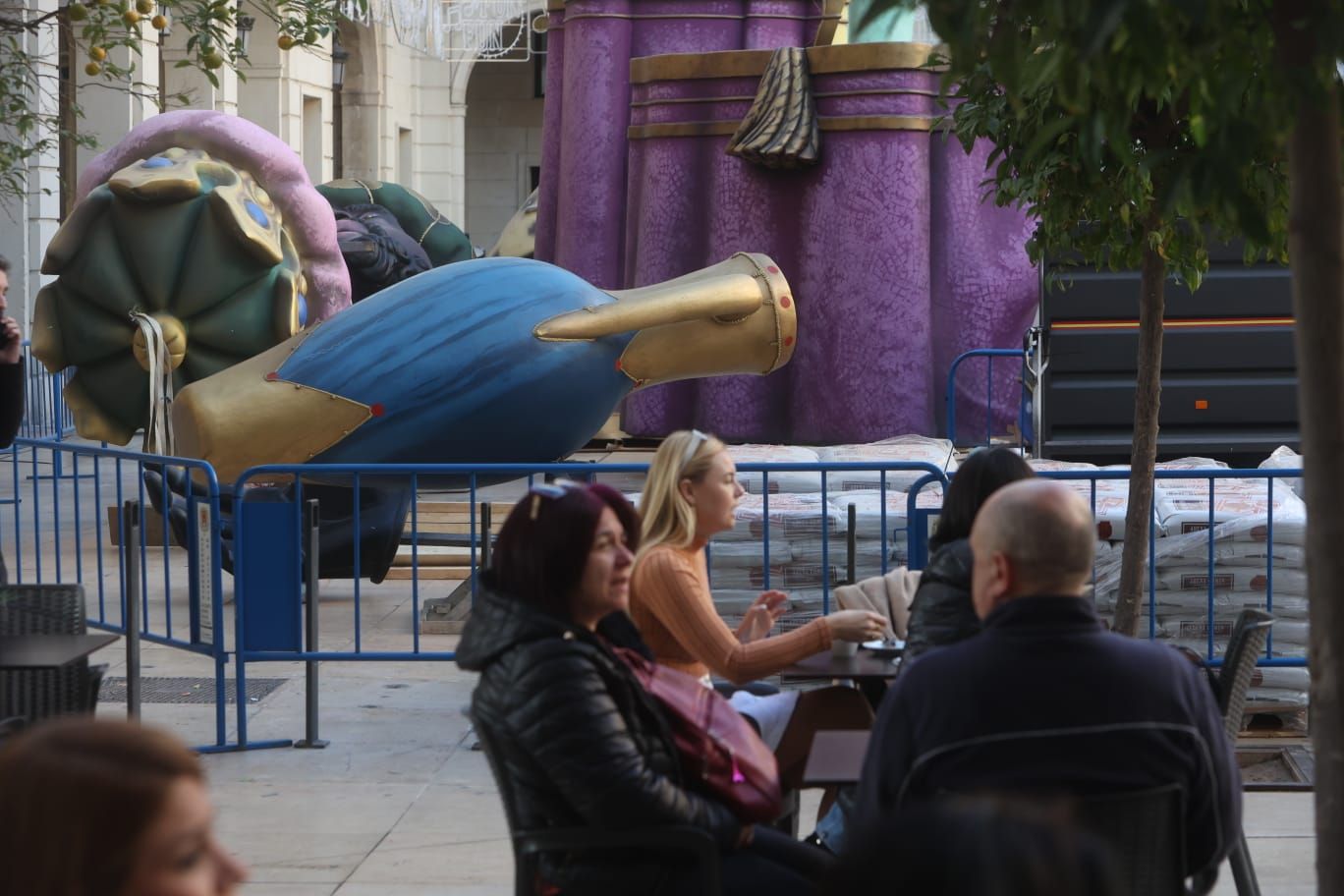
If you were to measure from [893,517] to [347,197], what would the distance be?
9.21m

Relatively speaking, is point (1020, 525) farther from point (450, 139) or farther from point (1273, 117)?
point (450, 139)

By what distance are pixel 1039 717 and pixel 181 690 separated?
5566 millimetres

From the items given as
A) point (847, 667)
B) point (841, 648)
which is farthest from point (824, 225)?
point (847, 667)

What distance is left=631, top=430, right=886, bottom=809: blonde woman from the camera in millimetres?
4566

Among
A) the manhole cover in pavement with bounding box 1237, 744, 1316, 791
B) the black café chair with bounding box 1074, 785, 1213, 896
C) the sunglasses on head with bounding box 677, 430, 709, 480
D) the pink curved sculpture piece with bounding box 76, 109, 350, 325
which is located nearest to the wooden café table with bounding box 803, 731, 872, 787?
the black café chair with bounding box 1074, 785, 1213, 896

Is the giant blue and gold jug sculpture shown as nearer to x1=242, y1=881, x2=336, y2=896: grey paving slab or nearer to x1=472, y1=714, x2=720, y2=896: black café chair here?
x1=242, y1=881, x2=336, y2=896: grey paving slab

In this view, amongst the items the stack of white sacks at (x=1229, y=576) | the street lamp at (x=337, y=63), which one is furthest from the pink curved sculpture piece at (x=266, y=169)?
the street lamp at (x=337, y=63)

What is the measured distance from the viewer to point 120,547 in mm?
7684

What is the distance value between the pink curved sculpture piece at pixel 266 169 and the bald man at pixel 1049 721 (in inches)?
318

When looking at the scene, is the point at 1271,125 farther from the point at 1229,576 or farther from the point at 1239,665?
the point at 1229,576

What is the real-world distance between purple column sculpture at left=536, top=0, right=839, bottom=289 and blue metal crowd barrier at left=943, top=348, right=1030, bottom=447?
2939 millimetres

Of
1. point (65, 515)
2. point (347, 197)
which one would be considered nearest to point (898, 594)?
point (65, 515)

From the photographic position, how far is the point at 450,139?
4091 cm

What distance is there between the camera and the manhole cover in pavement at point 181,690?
7760 mm
